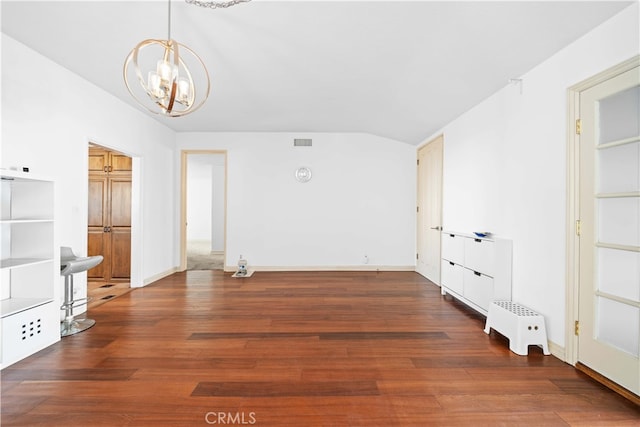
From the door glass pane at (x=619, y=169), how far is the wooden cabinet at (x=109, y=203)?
5.87m

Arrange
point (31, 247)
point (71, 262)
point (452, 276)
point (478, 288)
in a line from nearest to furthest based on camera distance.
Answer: point (31, 247)
point (71, 262)
point (478, 288)
point (452, 276)

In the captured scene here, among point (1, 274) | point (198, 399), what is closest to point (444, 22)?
point (198, 399)

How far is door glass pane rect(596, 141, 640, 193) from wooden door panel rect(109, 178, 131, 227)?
5867 millimetres

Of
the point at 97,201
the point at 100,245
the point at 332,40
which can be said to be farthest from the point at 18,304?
the point at 332,40

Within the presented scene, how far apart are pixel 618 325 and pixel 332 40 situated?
3.10 m

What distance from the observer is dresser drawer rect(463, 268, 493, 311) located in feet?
11.0

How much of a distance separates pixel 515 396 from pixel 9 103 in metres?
4.62

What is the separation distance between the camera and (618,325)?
2.12 m

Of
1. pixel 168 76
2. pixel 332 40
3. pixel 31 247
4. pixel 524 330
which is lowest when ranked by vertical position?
pixel 524 330

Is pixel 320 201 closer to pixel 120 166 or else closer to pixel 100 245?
pixel 120 166

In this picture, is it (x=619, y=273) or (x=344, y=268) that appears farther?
(x=344, y=268)

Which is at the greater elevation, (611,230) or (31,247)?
(611,230)

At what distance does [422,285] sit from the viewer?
506cm

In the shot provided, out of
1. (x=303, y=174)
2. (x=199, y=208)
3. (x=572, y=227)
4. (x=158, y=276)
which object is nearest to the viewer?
(x=572, y=227)
